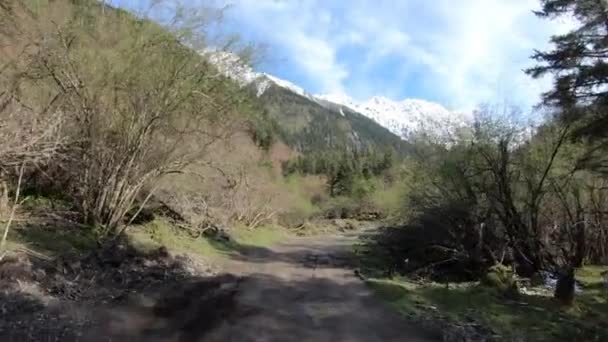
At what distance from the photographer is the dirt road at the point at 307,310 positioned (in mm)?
8964

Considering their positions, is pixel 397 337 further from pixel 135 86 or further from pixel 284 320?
pixel 135 86

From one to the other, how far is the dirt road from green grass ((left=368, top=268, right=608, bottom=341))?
0.72 m

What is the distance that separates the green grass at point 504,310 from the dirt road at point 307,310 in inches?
28.4

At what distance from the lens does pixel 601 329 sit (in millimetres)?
11320

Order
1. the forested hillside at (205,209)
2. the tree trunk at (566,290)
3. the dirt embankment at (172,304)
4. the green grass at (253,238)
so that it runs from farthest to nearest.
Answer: the green grass at (253,238), the tree trunk at (566,290), the forested hillside at (205,209), the dirt embankment at (172,304)

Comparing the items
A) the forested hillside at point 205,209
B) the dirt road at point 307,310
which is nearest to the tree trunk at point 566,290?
the forested hillside at point 205,209

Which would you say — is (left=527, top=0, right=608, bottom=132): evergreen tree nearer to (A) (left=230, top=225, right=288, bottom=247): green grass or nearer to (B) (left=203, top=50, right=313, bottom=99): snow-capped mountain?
(B) (left=203, top=50, right=313, bottom=99): snow-capped mountain

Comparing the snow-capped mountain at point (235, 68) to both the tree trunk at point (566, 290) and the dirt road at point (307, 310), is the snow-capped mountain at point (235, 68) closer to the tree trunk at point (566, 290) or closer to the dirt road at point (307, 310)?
the dirt road at point (307, 310)

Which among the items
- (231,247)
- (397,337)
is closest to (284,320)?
(397,337)

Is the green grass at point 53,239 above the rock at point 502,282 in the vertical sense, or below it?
below

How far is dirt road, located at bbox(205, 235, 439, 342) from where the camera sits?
8.96 m

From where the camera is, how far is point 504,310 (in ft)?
38.6

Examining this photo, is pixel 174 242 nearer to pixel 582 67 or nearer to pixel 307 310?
pixel 307 310

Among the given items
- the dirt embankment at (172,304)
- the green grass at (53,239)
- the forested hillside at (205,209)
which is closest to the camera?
the dirt embankment at (172,304)
